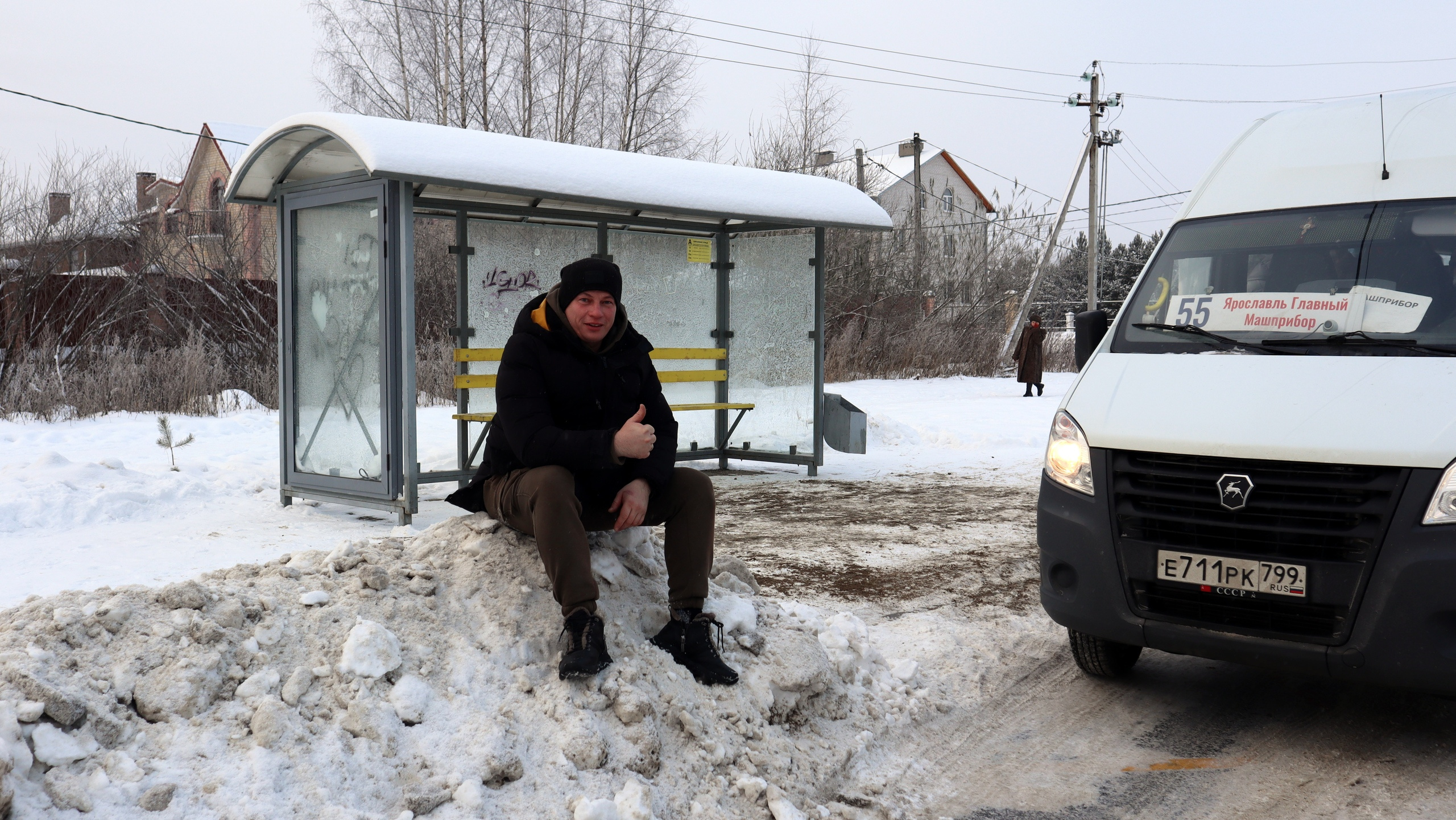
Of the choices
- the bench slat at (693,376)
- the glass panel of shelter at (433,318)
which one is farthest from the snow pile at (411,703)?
the glass panel of shelter at (433,318)

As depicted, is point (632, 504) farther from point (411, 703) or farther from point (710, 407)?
point (710, 407)

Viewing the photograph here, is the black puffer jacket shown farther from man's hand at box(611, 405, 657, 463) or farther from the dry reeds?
the dry reeds

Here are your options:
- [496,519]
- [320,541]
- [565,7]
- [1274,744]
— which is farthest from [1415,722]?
[565,7]

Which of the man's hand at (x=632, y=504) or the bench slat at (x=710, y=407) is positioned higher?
the man's hand at (x=632, y=504)

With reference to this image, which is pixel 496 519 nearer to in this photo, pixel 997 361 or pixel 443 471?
pixel 443 471

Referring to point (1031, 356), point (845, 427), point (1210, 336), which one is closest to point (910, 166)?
point (1031, 356)

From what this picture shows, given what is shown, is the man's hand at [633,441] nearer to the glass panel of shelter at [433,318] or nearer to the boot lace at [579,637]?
the boot lace at [579,637]

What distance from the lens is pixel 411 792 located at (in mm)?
2936

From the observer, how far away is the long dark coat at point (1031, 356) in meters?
19.8

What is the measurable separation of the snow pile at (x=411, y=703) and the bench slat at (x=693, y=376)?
19.7ft

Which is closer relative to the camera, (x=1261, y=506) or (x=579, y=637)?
(x=1261, y=506)

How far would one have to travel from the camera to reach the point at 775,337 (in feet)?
35.5

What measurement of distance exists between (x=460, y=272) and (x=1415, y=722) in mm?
7395

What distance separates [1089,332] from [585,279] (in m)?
2.24
